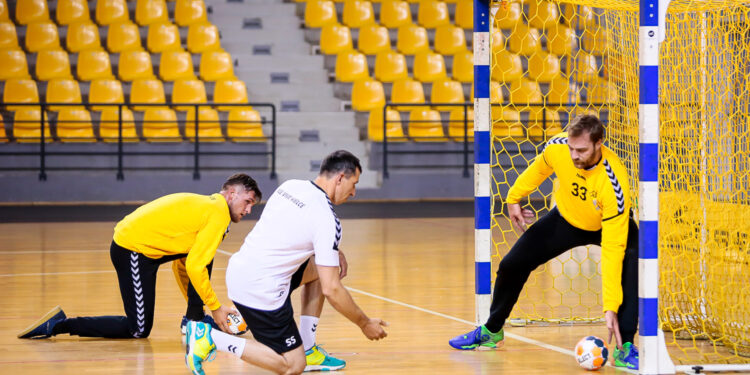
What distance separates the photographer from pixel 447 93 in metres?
15.8

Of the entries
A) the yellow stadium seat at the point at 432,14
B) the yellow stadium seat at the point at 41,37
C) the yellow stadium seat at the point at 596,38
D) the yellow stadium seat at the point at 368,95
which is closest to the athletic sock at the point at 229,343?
the yellow stadium seat at the point at 596,38

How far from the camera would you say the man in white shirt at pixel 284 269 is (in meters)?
4.25

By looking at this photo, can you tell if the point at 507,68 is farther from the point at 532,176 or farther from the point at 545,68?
the point at 532,176

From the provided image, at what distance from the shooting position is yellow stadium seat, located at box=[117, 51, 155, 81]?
1522 centimetres

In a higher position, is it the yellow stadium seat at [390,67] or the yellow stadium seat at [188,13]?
the yellow stadium seat at [188,13]

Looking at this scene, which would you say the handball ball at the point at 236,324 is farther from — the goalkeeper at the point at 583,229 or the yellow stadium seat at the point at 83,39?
the yellow stadium seat at the point at 83,39

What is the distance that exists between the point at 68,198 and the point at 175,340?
9571 millimetres

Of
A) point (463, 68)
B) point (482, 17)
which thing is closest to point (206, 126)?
point (463, 68)

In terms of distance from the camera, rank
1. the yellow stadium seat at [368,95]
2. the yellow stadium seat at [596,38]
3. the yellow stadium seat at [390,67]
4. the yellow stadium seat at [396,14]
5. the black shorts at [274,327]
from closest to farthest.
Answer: the black shorts at [274,327], the yellow stadium seat at [596,38], the yellow stadium seat at [368,95], the yellow stadium seat at [390,67], the yellow stadium seat at [396,14]

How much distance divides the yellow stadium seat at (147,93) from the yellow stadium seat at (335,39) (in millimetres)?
3044

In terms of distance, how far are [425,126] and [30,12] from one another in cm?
660

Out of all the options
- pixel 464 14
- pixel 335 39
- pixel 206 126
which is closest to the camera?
pixel 206 126

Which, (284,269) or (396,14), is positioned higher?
(396,14)

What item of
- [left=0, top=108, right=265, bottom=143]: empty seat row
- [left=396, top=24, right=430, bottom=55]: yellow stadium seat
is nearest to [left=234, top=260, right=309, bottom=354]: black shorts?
[left=0, top=108, right=265, bottom=143]: empty seat row
